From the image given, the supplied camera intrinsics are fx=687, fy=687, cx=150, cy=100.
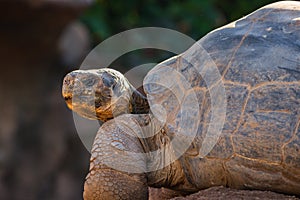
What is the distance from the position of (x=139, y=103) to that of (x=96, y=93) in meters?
0.22

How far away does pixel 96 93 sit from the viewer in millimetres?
2496

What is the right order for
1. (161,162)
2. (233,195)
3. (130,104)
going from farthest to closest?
(130,104)
(161,162)
(233,195)

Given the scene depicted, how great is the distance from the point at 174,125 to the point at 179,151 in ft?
0.32

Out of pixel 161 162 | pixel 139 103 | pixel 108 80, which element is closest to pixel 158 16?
pixel 139 103

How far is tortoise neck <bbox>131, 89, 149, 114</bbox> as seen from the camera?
2.63 m

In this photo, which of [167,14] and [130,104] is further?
[167,14]

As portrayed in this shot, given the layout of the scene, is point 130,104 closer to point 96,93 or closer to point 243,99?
point 96,93

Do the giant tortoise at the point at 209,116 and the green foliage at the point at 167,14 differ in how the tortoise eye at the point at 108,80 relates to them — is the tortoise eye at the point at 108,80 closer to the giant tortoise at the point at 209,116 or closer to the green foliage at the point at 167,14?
the giant tortoise at the point at 209,116

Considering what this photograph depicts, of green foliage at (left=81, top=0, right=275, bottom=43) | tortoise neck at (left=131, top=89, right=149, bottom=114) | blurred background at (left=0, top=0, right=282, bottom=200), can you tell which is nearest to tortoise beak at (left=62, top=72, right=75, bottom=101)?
tortoise neck at (left=131, top=89, right=149, bottom=114)

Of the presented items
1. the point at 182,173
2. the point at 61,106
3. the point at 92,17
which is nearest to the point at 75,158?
the point at 61,106

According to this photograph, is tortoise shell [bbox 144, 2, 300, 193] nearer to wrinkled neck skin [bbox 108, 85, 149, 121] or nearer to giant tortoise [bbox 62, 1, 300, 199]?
giant tortoise [bbox 62, 1, 300, 199]

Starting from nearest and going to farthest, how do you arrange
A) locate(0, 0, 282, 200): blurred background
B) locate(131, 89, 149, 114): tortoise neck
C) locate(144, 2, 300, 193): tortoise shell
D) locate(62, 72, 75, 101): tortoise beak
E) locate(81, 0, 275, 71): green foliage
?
1. locate(144, 2, 300, 193): tortoise shell
2. locate(62, 72, 75, 101): tortoise beak
3. locate(131, 89, 149, 114): tortoise neck
4. locate(0, 0, 282, 200): blurred background
5. locate(81, 0, 275, 71): green foliage

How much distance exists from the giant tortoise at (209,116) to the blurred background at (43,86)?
446 cm

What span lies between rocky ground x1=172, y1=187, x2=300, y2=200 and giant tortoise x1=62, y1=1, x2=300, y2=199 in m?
0.03
